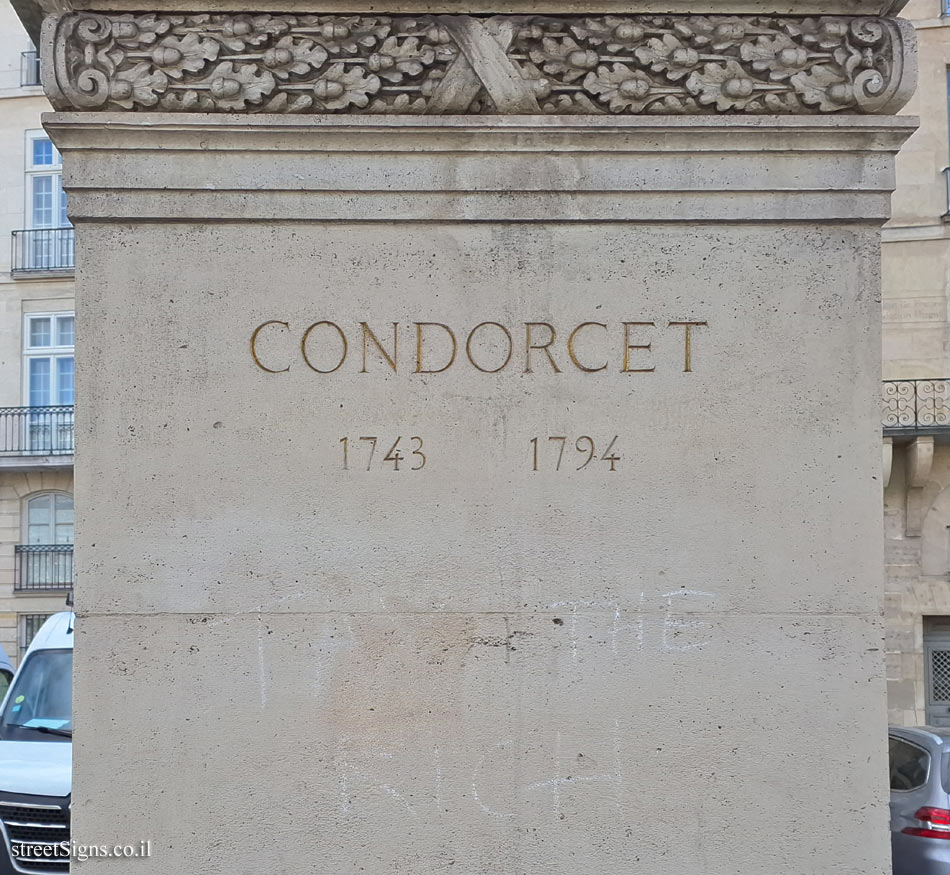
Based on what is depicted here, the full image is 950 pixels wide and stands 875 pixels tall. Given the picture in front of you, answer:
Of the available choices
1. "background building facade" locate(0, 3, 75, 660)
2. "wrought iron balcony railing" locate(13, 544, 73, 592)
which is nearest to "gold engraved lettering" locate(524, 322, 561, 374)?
"background building facade" locate(0, 3, 75, 660)

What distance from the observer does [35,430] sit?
2995 centimetres

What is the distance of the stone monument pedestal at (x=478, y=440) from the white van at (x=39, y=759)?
10.3 ft

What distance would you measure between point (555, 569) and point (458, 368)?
2.70 ft

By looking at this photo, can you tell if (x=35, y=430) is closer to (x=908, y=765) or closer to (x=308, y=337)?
(x=908, y=765)

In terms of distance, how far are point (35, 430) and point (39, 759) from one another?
23.1 m

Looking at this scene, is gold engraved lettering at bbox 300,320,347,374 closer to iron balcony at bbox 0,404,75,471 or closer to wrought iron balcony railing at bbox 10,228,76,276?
iron balcony at bbox 0,404,75,471

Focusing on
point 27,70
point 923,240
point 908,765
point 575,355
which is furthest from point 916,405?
point 27,70

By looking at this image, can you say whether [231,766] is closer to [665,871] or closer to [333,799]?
[333,799]

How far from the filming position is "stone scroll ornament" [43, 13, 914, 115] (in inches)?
183

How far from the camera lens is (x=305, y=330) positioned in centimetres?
464

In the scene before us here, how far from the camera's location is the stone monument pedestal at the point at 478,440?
4496mm

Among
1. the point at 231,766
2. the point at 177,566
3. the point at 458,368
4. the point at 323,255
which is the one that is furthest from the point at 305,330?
the point at 231,766

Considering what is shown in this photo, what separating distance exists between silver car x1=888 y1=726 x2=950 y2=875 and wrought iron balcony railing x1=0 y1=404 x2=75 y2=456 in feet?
78.8

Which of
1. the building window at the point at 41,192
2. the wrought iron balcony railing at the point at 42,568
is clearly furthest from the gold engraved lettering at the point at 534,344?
the building window at the point at 41,192
